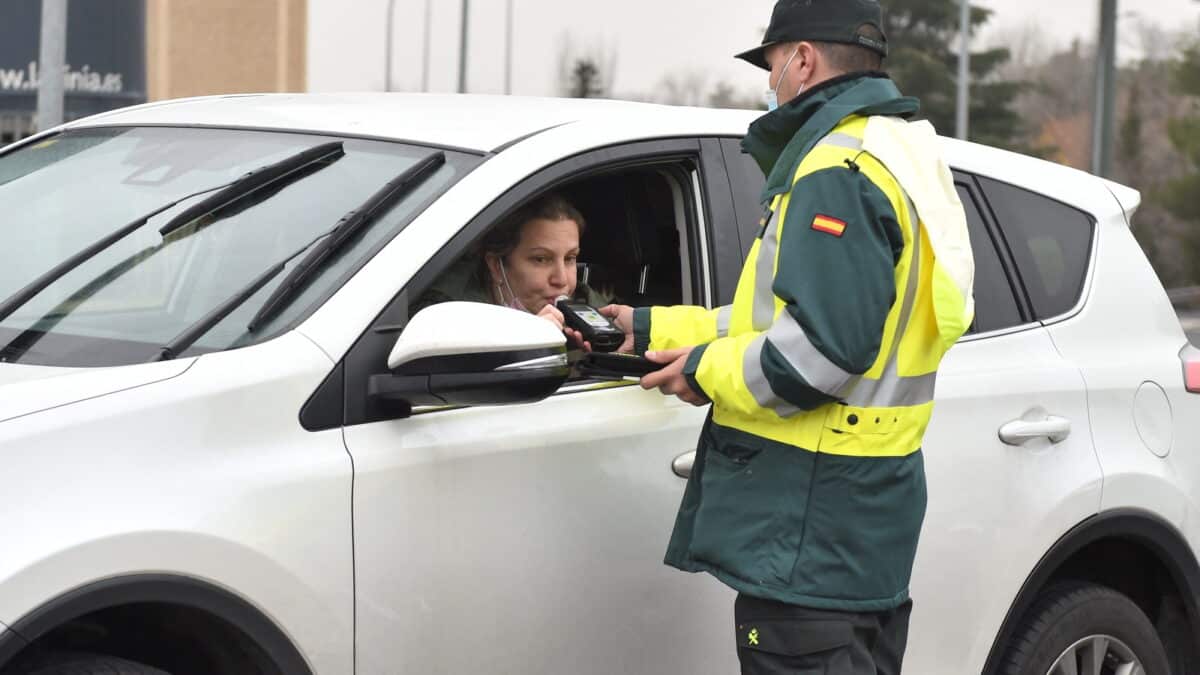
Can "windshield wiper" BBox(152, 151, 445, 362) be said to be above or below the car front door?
above

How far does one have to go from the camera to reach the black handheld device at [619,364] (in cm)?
303

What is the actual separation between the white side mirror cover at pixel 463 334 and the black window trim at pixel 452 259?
0.07 m

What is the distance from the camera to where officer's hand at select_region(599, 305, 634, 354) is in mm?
3320

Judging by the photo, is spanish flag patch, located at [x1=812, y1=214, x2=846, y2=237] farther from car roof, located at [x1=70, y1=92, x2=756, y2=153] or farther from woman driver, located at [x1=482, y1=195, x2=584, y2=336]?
woman driver, located at [x1=482, y1=195, x2=584, y2=336]

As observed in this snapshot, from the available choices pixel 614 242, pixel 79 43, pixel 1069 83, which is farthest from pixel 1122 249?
pixel 1069 83

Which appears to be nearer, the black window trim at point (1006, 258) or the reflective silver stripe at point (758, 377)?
the reflective silver stripe at point (758, 377)

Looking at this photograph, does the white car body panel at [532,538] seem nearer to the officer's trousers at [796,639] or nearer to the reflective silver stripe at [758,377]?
the officer's trousers at [796,639]

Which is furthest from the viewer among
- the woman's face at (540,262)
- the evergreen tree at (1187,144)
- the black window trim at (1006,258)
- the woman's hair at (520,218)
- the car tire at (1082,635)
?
the evergreen tree at (1187,144)

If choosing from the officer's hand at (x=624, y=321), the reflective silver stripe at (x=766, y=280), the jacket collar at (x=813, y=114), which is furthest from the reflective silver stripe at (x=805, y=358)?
the officer's hand at (x=624, y=321)

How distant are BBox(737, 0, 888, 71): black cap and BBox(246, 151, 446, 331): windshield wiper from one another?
0.65m

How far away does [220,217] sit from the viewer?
10.0 feet

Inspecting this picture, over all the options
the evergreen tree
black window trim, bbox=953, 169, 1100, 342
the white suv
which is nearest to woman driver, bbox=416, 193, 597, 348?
the white suv

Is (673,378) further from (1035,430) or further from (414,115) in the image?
(1035,430)

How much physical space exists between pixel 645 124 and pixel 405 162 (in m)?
0.54
